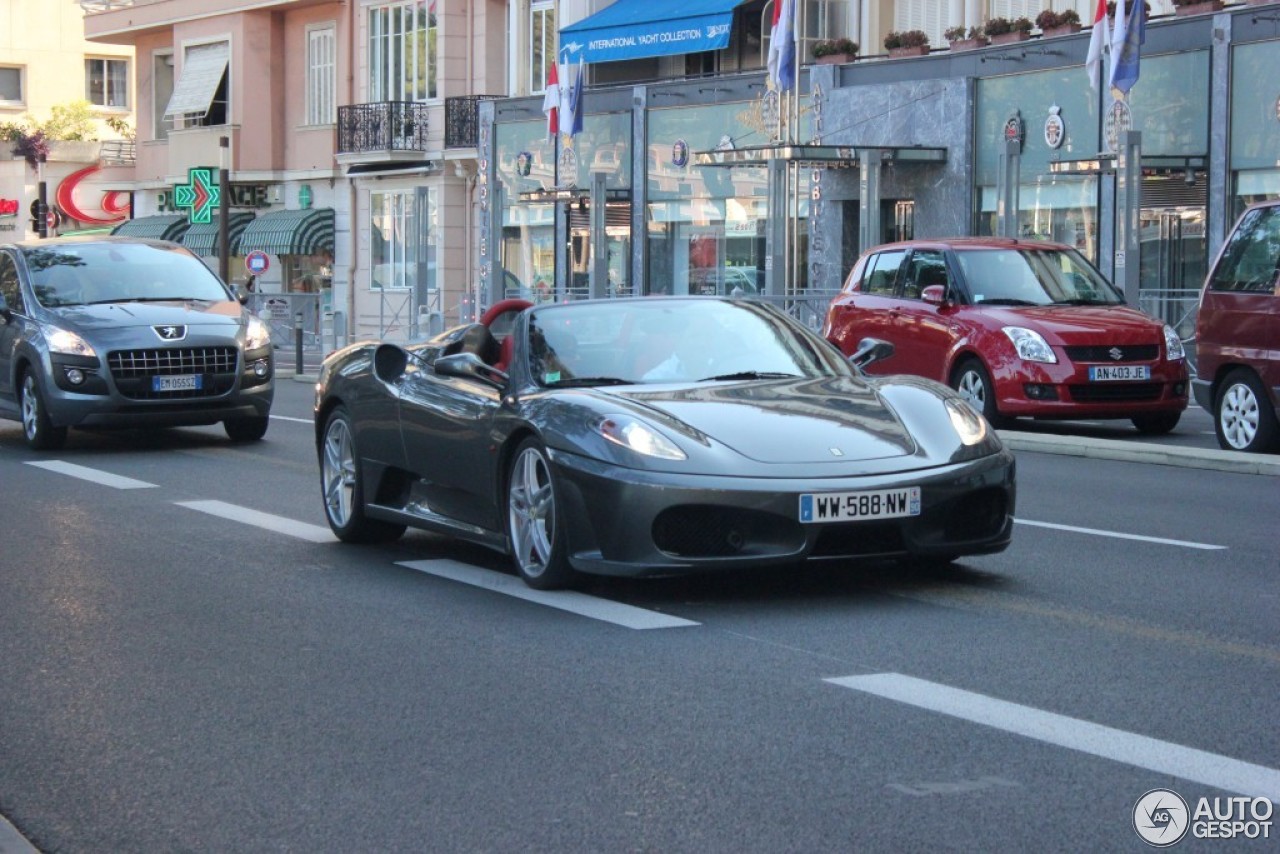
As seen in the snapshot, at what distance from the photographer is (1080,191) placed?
30.8 metres

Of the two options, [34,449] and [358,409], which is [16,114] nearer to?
[34,449]

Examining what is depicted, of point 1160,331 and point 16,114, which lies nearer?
point 1160,331

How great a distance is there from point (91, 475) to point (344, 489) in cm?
461

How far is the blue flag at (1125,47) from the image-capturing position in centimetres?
2673

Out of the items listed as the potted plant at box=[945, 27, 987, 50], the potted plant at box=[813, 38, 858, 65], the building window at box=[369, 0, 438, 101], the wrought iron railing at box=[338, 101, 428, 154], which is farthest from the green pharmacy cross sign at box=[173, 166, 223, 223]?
the potted plant at box=[945, 27, 987, 50]

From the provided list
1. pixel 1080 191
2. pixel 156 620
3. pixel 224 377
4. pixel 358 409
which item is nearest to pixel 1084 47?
pixel 1080 191

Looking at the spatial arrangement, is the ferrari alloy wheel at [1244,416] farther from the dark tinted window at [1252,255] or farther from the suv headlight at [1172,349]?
the suv headlight at [1172,349]

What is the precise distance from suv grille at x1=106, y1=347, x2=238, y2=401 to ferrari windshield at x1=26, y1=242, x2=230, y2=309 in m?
1.05

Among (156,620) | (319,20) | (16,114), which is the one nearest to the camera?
(156,620)

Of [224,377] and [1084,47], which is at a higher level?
[1084,47]

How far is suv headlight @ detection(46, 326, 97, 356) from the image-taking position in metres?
16.3

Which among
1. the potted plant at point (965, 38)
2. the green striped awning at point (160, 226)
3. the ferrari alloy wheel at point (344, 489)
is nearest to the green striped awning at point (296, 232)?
the green striped awning at point (160, 226)

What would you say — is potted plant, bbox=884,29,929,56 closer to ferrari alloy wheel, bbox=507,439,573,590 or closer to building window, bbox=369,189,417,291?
building window, bbox=369,189,417,291

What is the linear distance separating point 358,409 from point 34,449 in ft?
24.1
